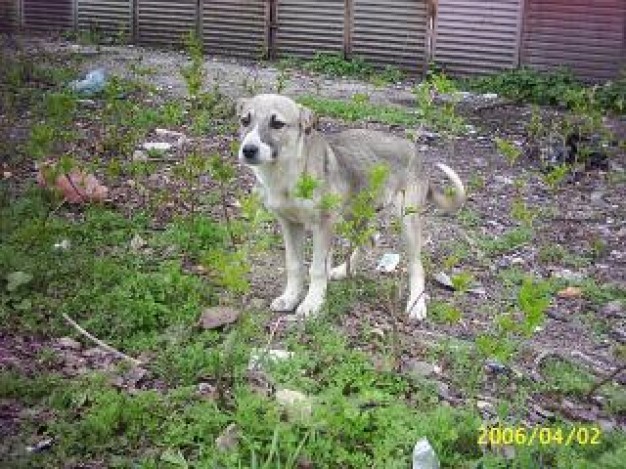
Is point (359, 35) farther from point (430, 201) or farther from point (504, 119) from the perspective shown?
point (430, 201)

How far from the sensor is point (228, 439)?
3545mm

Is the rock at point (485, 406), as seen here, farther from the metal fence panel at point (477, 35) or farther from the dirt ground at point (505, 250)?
the metal fence panel at point (477, 35)

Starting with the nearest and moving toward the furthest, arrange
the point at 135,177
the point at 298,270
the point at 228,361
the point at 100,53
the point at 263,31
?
the point at 228,361 → the point at 298,270 → the point at 135,177 → the point at 100,53 → the point at 263,31

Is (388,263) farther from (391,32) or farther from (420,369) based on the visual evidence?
(391,32)

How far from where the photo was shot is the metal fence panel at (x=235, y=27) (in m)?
13.5

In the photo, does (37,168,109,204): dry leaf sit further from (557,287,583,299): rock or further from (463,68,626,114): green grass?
(463,68,626,114): green grass

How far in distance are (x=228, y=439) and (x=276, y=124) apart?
1815 mm

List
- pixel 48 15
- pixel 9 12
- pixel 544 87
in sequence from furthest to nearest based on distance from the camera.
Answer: pixel 9 12
pixel 48 15
pixel 544 87

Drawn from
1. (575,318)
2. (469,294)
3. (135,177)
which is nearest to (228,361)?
(469,294)

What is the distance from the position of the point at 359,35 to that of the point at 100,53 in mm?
3992

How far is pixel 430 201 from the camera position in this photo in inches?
232

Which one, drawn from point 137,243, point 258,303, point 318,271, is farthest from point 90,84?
point 318,271

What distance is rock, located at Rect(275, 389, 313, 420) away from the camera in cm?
370

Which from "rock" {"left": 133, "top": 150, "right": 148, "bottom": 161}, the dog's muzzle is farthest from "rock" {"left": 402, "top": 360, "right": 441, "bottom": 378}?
"rock" {"left": 133, "top": 150, "right": 148, "bottom": 161}
